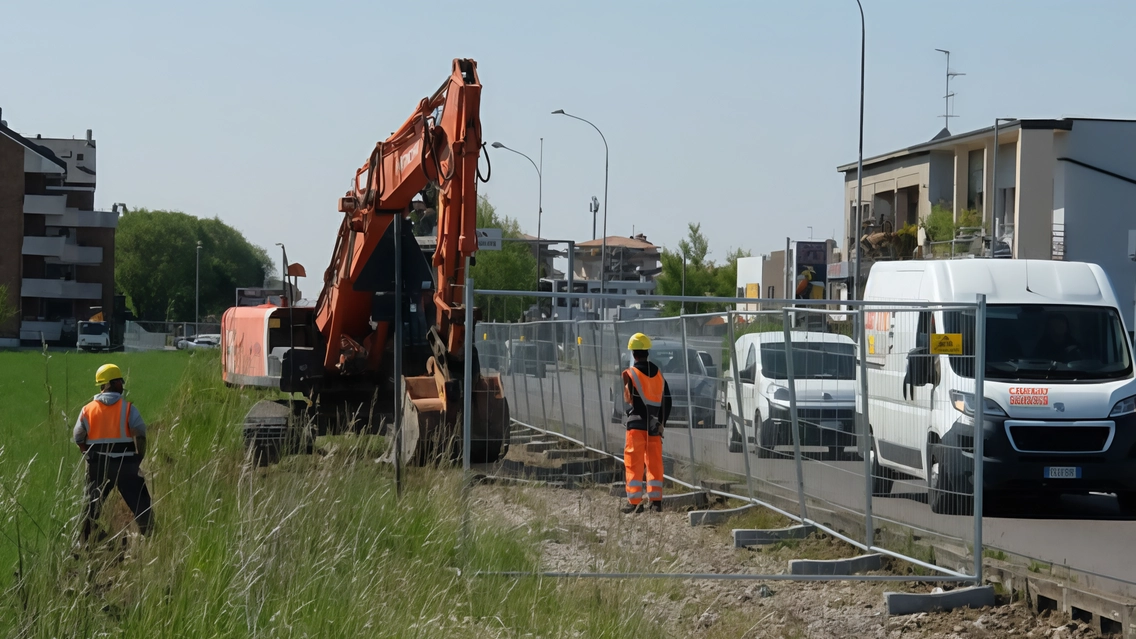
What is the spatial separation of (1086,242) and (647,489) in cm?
4946

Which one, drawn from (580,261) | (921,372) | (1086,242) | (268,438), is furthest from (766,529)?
(580,261)

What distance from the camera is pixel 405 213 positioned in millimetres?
16672

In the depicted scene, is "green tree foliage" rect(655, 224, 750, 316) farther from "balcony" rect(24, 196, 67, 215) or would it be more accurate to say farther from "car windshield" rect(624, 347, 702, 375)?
"car windshield" rect(624, 347, 702, 375)

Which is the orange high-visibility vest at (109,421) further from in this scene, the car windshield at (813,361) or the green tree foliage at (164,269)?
the green tree foliage at (164,269)

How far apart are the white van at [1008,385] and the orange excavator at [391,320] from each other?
3872 mm

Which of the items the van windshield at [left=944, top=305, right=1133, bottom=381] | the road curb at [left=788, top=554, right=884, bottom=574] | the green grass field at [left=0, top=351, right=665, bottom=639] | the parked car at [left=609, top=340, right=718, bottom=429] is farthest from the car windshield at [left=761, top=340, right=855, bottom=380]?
the van windshield at [left=944, top=305, right=1133, bottom=381]

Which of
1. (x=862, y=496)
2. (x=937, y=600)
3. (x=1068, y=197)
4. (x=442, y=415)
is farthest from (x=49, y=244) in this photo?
(x=937, y=600)

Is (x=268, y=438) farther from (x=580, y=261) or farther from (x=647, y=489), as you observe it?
(x=580, y=261)

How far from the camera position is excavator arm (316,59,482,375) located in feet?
45.7

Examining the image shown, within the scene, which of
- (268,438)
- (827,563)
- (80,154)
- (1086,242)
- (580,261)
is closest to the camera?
(827,563)

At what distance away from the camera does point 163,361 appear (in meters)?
44.4

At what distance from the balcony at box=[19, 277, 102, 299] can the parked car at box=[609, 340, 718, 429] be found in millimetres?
83123

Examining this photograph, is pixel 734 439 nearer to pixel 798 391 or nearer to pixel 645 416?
pixel 645 416

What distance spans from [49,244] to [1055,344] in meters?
86.7
